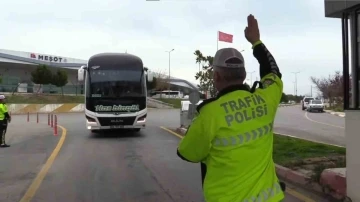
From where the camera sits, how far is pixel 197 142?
2.53 meters

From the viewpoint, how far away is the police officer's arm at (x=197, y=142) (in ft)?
8.21

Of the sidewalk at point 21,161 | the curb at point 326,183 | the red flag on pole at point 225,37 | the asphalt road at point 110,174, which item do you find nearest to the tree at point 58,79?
the red flag on pole at point 225,37

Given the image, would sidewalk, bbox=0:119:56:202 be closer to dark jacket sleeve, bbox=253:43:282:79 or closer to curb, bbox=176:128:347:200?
curb, bbox=176:128:347:200

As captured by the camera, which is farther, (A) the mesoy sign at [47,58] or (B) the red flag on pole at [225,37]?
(A) the mesoy sign at [47,58]

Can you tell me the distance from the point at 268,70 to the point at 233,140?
0.76 meters

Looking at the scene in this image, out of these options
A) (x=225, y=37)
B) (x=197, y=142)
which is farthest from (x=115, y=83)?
(x=197, y=142)

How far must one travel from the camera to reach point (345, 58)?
6695mm

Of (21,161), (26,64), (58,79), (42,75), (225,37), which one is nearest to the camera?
(21,161)

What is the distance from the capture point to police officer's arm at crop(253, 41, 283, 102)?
2.90m

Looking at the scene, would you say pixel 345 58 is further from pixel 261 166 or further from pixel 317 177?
pixel 261 166

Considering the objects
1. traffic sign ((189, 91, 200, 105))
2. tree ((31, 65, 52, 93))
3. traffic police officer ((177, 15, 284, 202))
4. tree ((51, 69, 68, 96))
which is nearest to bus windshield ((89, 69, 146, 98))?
traffic sign ((189, 91, 200, 105))

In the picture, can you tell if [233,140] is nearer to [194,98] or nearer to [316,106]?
[194,98]

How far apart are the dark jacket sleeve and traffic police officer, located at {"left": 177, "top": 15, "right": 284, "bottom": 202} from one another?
37cm

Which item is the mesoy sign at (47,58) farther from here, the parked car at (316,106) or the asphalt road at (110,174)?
the asphalt road at (110,174)
